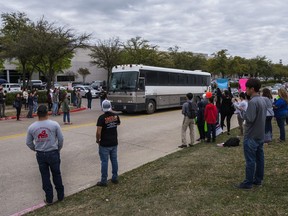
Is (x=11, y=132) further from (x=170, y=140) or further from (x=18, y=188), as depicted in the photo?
(x=18, y=188)

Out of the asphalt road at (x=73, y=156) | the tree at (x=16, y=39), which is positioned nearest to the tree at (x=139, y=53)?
the tree at (x=16, y=39)

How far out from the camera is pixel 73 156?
895cm

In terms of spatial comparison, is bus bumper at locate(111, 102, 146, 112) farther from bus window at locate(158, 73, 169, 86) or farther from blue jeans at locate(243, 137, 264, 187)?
blue jeans at locate(243, 137, 264, 187)

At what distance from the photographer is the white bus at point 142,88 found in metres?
19.7

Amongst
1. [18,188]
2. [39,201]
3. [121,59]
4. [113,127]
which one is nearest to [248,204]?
[113,127]

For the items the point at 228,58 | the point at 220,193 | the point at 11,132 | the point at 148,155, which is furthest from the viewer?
the point at 228,58

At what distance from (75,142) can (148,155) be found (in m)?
3.17

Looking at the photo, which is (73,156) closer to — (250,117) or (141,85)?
(250,117)

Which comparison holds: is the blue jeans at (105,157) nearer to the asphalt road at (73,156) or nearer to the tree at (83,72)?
the asphalt road at (73,156)

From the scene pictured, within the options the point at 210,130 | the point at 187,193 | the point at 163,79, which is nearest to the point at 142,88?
the point at 163,79

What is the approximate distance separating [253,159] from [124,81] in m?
15.2

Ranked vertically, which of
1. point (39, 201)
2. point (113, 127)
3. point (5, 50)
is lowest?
point (39, 201)

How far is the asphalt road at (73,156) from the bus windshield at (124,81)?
4857mm

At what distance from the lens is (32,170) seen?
7.48m
